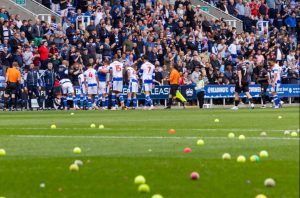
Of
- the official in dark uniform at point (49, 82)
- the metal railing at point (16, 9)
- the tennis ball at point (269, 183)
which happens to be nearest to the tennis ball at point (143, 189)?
the tennis ball at point (269, 183)

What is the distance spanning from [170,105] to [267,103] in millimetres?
8410

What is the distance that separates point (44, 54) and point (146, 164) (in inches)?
1272

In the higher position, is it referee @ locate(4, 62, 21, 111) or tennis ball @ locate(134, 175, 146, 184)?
referee @ locate(4, 62, 21, 111)

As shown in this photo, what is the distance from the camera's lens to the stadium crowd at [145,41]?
46.9m

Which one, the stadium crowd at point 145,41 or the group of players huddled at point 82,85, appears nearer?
the group of players huddled at point 82,85

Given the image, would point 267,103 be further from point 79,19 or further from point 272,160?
point 272,160

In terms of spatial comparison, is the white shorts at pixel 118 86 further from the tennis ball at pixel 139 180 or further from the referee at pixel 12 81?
the tennis ball at pixel 139 180

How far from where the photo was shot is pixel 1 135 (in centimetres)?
2347

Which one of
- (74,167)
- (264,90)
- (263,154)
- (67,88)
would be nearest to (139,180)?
(74,167)

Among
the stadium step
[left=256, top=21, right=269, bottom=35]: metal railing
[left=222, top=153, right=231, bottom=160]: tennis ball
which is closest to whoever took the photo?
[left=222, top=153, right=231, bottom=160]: tennis ball

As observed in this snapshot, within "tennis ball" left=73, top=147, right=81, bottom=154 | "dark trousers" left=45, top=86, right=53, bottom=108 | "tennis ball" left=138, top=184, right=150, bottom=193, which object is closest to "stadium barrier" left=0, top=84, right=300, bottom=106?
"dark trousers" left=45, top=86, right=53, bottom=108

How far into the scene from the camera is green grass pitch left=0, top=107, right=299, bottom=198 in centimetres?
1250

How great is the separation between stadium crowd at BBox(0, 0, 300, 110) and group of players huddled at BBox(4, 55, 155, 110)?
0.28m

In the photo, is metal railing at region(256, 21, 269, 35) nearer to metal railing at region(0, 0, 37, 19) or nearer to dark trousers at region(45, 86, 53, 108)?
metal railing at region(0, 0, 37, 19)
